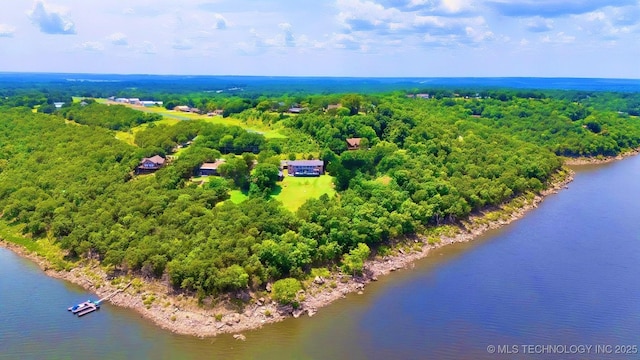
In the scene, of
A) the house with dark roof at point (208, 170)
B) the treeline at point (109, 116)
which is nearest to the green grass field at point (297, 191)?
the house with dark roof at point (208, 170)

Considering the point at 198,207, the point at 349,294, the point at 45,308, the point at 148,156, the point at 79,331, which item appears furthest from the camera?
the point at 148,156

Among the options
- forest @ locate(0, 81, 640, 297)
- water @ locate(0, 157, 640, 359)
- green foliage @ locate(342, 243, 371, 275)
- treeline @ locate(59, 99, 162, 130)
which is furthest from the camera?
treeline @ locate(59, 99, 162, 130)

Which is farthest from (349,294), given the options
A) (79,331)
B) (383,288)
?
(79,331)

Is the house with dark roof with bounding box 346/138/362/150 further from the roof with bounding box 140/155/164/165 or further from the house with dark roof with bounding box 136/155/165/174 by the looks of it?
the house with dark roof with bounding box 136/155/165/174

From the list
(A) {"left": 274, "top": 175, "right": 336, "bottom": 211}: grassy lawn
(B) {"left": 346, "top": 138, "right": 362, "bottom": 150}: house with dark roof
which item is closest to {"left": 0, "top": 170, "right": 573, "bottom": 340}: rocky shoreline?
(A) {"left": 274, "top": 175, "right": 336, "bottom": 211}: grassy lawn

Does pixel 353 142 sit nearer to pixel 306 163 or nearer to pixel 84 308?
pixel 306 163

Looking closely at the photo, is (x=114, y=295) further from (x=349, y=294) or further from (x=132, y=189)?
(x=349, y=294)

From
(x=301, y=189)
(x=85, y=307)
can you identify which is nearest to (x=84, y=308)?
(x=85, y=307)
